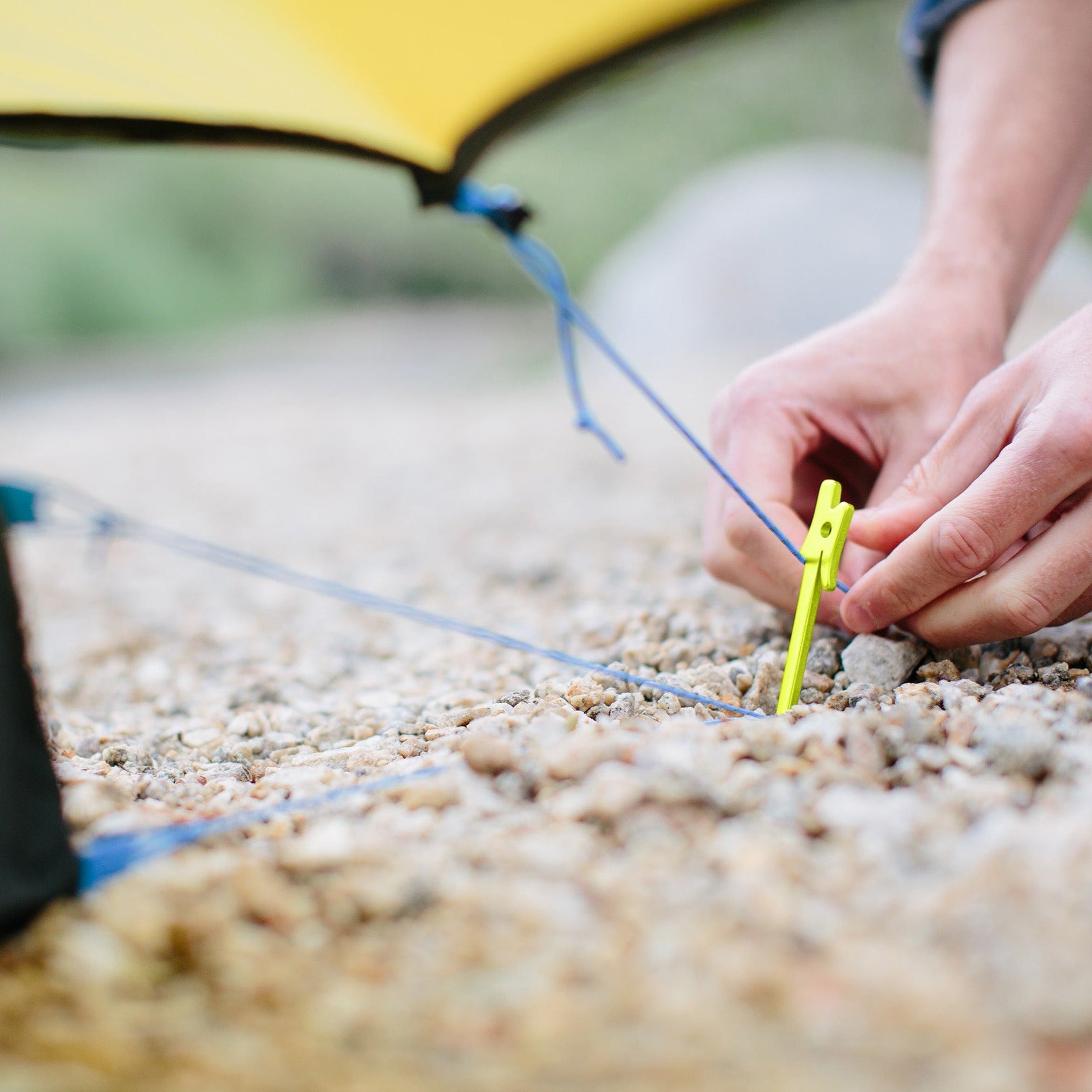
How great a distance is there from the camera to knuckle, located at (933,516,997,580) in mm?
610

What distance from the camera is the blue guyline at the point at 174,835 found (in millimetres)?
449

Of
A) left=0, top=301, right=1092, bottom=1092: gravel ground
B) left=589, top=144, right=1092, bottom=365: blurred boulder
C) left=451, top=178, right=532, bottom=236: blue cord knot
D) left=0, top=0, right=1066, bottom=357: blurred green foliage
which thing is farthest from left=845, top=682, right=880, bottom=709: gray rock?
left=0, top=0, right=1066, bottom=357: blurred green foliage

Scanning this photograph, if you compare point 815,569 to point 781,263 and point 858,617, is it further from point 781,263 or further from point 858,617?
point 781,263

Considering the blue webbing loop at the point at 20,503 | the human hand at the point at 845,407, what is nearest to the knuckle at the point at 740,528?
the human hand at the point at 845,407

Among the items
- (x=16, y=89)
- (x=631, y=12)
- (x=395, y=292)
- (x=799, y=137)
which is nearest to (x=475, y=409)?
(x=631, y=12)

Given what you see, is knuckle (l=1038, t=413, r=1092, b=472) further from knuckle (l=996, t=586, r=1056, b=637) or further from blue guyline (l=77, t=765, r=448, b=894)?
blue guyline (l=77, t=765, r=448, b=894)

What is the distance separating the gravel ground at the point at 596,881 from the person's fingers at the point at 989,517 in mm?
82

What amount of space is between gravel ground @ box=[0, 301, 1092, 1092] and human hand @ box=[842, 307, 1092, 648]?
6cm

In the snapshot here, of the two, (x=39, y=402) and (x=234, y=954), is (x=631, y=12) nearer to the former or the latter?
(x=234, y=954)

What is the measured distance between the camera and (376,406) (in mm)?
3590

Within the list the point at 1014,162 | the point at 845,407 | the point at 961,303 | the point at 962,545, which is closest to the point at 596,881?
the point at 962,545

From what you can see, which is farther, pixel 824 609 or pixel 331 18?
pixel 331 18

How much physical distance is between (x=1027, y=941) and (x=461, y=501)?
163cm

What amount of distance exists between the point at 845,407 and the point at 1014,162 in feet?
1.07
